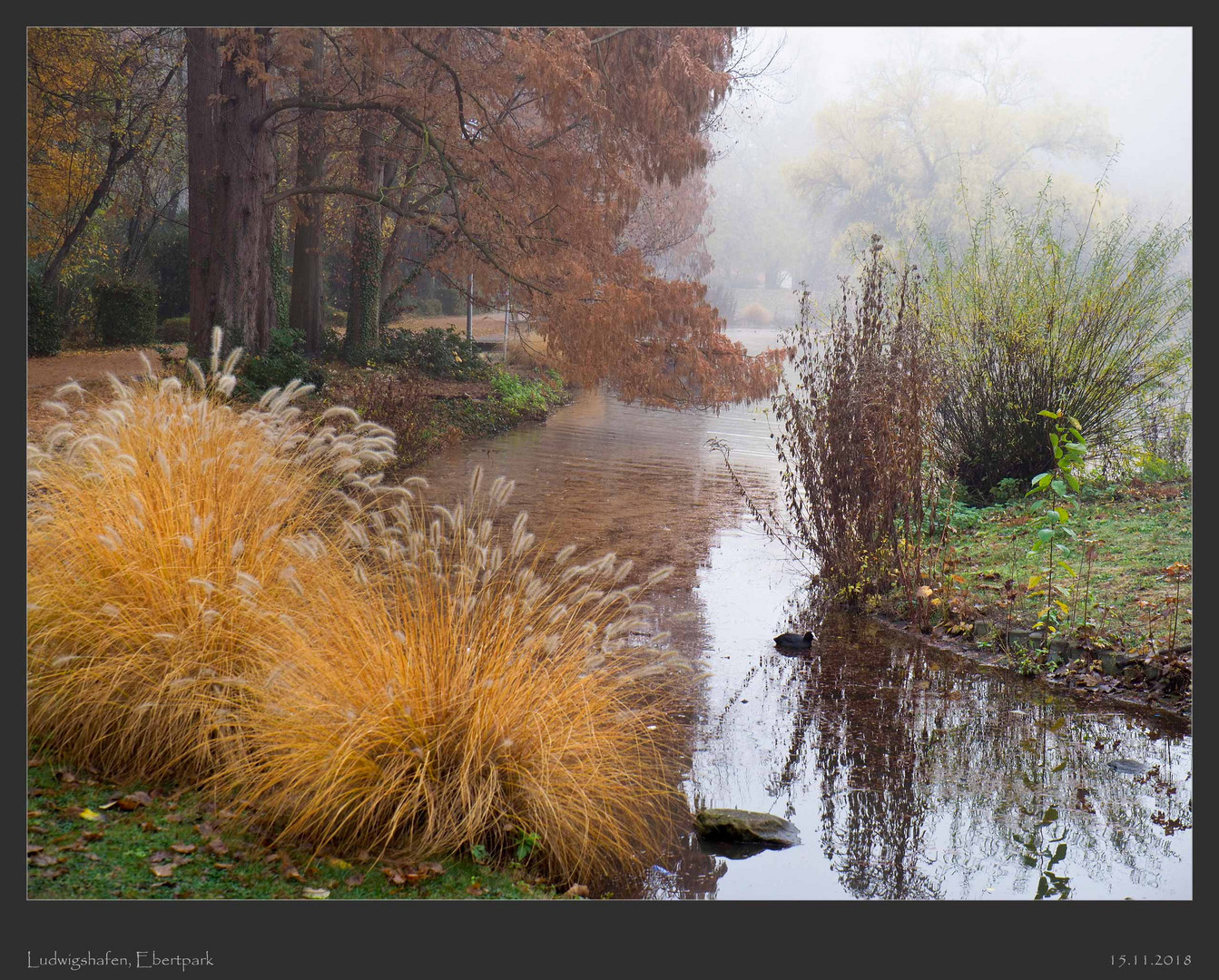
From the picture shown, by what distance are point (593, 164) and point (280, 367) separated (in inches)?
135

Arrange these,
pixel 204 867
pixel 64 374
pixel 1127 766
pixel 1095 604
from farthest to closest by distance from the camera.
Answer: pixel 64 374 < pixel 1095 604 < pixel 1127 766 < pixel 204 867

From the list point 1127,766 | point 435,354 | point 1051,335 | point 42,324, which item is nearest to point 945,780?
point 1127,766

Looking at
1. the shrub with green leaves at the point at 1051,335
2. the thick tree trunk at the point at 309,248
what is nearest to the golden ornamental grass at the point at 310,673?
the shrub with green leaves at the point at 1051,335

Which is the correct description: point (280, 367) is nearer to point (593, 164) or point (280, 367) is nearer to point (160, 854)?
point (593, 164)

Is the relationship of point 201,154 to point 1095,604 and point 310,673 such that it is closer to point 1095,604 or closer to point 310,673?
point 310,673

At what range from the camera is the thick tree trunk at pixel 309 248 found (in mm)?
11109

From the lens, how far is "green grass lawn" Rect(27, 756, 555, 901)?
8.31 feet

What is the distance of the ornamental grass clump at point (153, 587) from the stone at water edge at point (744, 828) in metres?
1.41

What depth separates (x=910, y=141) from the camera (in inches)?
303

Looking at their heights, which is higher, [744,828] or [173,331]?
[173,331]

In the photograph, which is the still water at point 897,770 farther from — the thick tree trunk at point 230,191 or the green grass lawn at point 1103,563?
the thick tree trunk at point 230,191

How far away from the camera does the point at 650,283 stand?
6.82 meters

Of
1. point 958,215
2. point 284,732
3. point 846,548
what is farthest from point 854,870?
point 958,215

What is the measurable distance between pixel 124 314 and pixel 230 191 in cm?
197
